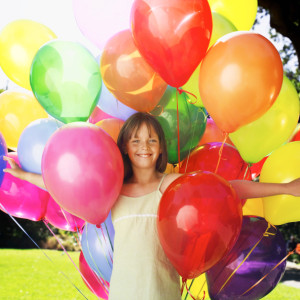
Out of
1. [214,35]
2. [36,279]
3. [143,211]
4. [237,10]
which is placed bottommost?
[36,279]

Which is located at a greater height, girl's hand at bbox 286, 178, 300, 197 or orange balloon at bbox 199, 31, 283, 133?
orange balloon at bbox 199, 31, 283, 133

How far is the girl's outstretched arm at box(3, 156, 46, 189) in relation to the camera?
2.09m

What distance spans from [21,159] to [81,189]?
24.8 inches

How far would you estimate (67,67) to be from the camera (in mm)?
1945

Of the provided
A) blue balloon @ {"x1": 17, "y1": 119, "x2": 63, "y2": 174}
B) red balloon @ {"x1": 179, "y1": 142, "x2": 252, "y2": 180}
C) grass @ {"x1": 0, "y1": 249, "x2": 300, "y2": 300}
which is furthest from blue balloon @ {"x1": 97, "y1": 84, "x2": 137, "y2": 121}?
grass @ {"x1": 0, "y1": 249, "x2": 300, "y2": 300}

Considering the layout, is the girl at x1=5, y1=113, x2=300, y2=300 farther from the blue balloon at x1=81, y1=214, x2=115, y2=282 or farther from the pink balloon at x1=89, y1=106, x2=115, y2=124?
the pink balloon at x1=89, y1=106, x2=115, y2=124

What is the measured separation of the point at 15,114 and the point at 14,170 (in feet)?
1.38

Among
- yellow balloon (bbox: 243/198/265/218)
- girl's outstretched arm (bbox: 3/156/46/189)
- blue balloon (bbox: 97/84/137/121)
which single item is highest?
blue balloon (bbox: 97/84/137/121)

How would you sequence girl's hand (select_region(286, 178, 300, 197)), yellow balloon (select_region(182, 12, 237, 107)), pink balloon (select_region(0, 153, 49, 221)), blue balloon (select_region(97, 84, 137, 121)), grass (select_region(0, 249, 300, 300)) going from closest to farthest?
girl's hand (select_region(286, 178, 300, 197)) < yellow balloon (select_region(182, 12, 237, 107)) < blue balloon (select_region(97, 84, 137, 121)) < pink balloon (select_region(0, 153, 49, 221)) < grass (select_region(0, 249, 300, 300))

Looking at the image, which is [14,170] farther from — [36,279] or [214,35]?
[36,279]

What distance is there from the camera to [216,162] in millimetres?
2131

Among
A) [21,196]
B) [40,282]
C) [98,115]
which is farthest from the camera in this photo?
[40,282]

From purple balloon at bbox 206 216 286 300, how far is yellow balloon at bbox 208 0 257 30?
3.59 feet

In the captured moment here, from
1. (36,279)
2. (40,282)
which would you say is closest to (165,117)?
(40,282)
